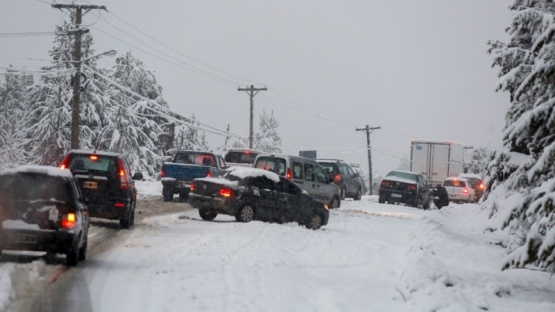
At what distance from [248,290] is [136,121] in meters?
58.0

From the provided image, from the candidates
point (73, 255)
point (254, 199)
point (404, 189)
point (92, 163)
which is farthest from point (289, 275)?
point (404, 189)

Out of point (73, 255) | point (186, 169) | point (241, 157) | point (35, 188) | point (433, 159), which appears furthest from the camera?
point (433, 159)

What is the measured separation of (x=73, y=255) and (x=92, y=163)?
6.62 meters

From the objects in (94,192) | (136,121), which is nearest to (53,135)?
(136,121)

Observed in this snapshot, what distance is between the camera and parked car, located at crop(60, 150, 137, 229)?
54.8 ft

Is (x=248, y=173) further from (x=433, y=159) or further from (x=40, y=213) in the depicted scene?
(x=433, y=159)

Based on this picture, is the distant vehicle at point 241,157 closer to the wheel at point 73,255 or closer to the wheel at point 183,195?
the wheel at point 183,195

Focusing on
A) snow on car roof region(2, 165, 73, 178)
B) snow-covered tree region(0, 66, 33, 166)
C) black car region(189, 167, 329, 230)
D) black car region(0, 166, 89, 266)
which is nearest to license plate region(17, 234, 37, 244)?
black car region(0, 166, 89, 266)

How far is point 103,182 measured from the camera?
16797 millimetres

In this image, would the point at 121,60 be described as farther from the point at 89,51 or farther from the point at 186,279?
→ the point at 186,279

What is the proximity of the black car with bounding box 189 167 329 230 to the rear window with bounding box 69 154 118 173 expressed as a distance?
3.11 meters

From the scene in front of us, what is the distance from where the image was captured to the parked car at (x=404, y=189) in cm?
3531

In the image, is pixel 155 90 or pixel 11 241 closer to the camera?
pixel 11 241

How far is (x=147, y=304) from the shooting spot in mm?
8016
